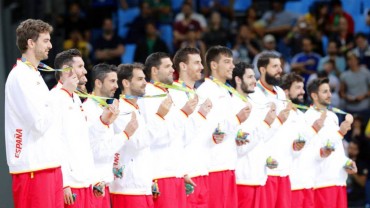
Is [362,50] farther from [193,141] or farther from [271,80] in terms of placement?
[193,141]

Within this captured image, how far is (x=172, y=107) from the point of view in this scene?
41.3ft

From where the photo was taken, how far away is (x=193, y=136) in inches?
505

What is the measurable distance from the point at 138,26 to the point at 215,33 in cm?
158

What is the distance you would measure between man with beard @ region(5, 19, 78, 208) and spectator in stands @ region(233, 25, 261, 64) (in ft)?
33.2

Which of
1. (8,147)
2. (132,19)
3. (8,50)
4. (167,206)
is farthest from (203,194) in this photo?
(132,19)

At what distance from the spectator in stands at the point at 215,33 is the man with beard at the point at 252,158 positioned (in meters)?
6.60

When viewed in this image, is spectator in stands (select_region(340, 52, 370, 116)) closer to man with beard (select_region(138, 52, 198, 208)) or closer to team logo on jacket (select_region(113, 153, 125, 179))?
man with beard (select_region(138, 52, 198, 208))

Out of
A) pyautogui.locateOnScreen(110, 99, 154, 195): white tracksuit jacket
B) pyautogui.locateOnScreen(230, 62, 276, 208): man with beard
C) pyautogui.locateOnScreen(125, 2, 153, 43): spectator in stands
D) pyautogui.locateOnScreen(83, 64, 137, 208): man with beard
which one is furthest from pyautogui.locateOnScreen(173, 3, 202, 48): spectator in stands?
pyautogui.locateOnScreen(83, 64, 137, 208): man with beard

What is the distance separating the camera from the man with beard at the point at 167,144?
40.4ft

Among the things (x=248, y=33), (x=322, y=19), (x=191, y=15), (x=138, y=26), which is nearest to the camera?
(x=248, y=33)

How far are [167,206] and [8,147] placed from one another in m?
2.65

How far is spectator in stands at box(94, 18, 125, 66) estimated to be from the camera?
2008 centimetres

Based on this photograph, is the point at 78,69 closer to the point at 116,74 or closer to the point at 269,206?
the point at 116,74

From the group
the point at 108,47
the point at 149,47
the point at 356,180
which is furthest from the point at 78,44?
the point at 356,180
